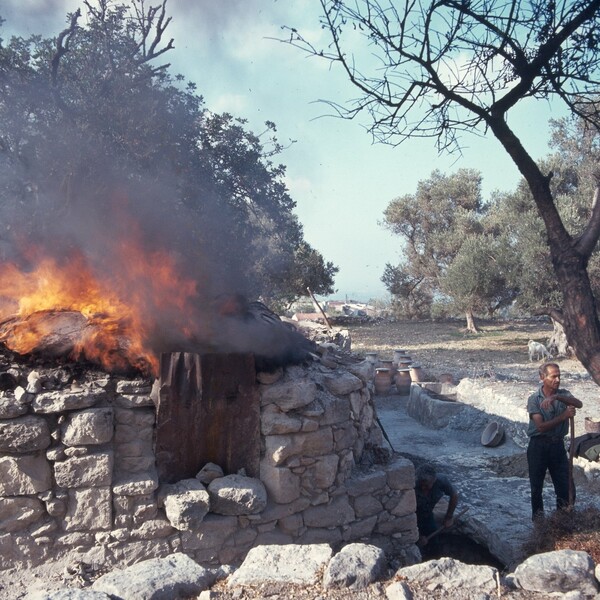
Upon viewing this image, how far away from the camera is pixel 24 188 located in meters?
10.5

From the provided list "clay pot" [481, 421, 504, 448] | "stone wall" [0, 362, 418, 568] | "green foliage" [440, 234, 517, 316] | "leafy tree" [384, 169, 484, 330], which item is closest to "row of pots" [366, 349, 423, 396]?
"clay pot" [481, 421, 504, 448]

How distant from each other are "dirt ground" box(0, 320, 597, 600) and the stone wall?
15 centimetres

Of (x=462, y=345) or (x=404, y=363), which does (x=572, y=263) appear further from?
(x=462, y=345)

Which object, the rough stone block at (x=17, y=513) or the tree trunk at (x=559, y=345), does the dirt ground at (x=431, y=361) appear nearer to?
the rough stone block at (x=17, y=513)

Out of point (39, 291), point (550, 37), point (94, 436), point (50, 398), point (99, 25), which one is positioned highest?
point (99, 25)

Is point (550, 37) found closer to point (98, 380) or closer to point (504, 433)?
point (98, 380)

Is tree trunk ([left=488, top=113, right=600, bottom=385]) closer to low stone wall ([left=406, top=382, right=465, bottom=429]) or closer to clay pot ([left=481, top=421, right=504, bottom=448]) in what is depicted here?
clay pot ([left=481, top=421, right=504, bottom=448])

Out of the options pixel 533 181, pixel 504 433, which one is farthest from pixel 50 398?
pixel 504 433

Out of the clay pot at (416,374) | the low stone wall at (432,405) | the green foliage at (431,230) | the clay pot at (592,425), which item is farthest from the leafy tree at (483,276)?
the clay pot at (592,425)

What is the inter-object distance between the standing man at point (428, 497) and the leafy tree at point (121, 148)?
508cm

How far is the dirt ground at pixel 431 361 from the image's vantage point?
2846 millimetres

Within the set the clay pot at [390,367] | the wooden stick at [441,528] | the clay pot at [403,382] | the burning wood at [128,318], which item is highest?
the burning wood at [128,318]

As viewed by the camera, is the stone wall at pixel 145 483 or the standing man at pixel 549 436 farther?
the standing man at pixel 549 436

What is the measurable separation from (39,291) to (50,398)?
1.55m
